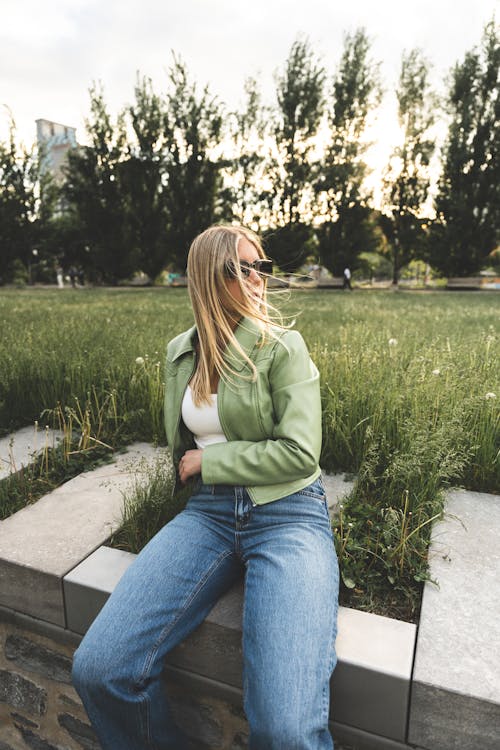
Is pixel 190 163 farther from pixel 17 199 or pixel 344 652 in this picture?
pixel 344 652

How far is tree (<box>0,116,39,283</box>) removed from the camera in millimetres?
26734

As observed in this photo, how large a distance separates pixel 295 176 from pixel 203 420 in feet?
86.0

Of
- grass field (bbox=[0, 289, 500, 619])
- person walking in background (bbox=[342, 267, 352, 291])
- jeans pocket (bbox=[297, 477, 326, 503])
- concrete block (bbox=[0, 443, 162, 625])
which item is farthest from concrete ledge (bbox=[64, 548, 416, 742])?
person walking in background (bbox=[342, 267, 352, 291])

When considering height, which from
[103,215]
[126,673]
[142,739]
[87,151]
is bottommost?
[142,739]

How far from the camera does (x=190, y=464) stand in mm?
2146

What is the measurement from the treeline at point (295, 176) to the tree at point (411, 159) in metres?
0.05

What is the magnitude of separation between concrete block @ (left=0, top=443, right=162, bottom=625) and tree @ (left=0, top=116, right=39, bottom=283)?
28166 millimetres

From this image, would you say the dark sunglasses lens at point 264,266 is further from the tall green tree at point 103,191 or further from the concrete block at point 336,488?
the tall green tree at point 103,191

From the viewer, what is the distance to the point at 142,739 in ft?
5.71

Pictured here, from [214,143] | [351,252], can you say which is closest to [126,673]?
[351,252]

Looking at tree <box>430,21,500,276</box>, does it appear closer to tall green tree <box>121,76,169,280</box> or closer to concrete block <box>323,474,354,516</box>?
tall green tree <box>121,76,169,280</box>

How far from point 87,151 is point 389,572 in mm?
28824

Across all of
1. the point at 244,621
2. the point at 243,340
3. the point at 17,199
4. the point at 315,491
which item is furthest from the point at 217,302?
the point at 17,199

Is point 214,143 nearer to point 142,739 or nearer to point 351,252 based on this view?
point 351,252
